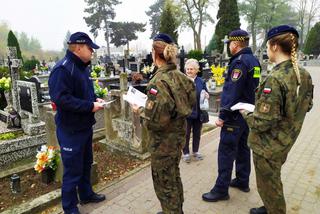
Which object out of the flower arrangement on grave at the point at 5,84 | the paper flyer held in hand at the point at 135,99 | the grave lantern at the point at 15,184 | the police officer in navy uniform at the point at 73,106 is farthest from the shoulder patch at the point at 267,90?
the flower arrangement on grave at the point at 5,84

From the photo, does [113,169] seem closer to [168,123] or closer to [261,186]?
[168,123]

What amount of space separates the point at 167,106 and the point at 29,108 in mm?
3626

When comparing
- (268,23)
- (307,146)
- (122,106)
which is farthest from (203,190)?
(268,23)

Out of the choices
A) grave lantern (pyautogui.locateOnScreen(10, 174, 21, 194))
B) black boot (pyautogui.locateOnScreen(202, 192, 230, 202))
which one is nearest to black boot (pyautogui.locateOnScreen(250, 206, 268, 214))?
black boot (pyautogui.locateOnScreen(202, 192, 230, 202))

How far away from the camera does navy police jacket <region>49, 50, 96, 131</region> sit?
2666 millimetres

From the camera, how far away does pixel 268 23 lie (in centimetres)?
3941

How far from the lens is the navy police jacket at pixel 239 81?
9.33ft

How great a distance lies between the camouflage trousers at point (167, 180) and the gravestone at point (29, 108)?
3.19 meters

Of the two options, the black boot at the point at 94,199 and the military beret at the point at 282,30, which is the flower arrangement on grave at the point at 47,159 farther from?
the military beret at the point at 282,30

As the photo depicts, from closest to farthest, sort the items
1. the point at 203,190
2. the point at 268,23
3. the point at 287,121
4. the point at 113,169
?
the point at 287,121 → the point at 203,190 → the point at 113,169 → the point at 268,23

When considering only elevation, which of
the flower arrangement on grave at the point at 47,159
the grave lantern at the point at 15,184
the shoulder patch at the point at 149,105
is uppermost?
the shoulder patch at the point at 149,105

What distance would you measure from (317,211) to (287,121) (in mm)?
1527

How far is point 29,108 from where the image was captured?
4.80m

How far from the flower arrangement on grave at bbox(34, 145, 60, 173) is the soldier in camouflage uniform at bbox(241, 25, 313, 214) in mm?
2734
